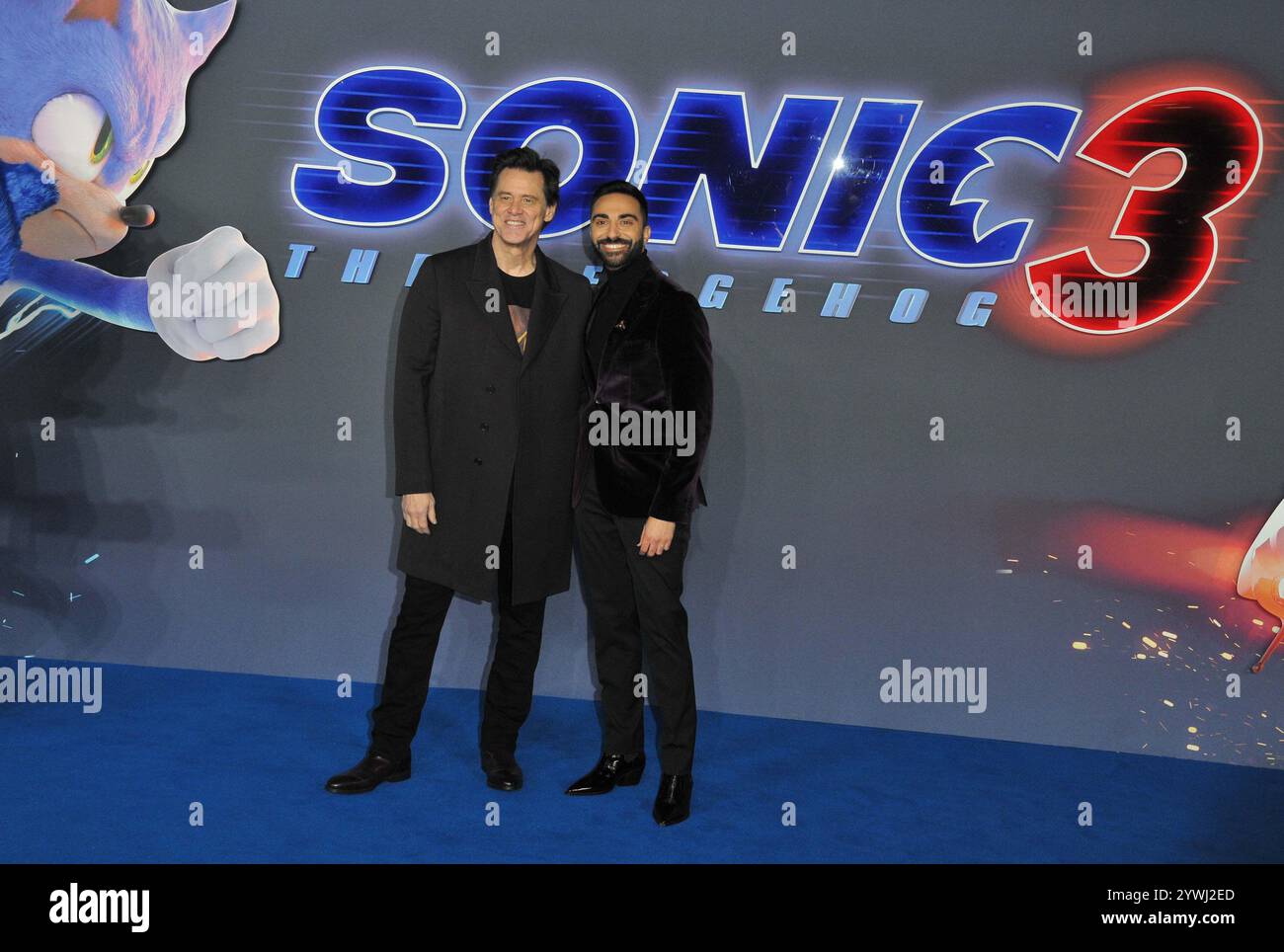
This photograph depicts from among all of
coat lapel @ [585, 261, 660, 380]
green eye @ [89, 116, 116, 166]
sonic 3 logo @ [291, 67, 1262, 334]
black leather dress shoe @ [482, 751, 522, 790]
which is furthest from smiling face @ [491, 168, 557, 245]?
green eye @ [89, 116, 116, 166]

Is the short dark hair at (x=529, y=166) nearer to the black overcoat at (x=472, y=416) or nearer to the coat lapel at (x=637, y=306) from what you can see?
the black overcoat at (x=472, y=416)

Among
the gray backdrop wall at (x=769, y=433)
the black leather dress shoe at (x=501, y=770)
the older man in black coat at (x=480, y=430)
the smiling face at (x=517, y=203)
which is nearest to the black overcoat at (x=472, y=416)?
the older man in black coat at (x=480, y=430)

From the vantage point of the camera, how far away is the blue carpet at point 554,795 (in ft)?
10.3

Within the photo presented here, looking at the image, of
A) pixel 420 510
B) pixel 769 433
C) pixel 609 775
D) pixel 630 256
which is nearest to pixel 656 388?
pixel 630 256

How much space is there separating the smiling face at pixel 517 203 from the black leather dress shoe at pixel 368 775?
1547 millimetres

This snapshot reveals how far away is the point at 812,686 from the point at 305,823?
1922 mm

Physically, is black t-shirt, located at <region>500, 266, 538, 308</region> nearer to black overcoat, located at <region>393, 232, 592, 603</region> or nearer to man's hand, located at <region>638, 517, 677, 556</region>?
black overcoat, located at <region>393, 232, 592, 603</region>

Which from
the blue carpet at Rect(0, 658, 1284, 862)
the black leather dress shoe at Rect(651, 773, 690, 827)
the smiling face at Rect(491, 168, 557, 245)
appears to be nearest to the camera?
the blue carpet at Rect(0, 658, 1284, 862)

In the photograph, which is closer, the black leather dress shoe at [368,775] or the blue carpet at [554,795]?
the blue carpet at [554,795]

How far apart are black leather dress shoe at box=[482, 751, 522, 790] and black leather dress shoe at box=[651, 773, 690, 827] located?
42 cm

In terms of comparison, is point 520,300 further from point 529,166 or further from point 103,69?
point 103,69

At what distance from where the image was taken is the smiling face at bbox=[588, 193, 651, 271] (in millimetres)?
3455

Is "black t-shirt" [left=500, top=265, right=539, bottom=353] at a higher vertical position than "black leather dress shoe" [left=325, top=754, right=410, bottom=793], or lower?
higher

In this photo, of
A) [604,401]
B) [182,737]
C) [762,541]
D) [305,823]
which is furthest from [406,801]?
[762,541]
